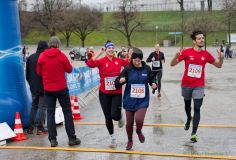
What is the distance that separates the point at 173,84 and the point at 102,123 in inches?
369

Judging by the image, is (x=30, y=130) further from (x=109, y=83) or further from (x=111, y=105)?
(x=109, y=83)

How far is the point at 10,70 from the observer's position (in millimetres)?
9617

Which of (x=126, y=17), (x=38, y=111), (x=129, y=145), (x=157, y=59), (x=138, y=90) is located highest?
(x=126, y=17)

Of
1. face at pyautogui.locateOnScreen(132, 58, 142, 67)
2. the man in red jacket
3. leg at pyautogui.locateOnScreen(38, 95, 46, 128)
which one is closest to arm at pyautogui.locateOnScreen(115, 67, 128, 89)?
face at pyautogui.locateOnScreen(132, 58, 142, 67)

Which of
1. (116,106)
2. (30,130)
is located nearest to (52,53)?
(116,106)

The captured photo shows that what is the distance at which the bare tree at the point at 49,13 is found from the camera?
72688mm

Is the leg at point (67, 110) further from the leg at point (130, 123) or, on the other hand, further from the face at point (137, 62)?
Result: the face at point (137, 62)

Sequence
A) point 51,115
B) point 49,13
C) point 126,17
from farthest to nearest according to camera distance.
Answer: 1. point 126,17
2. point 49,13
3. point 51,115

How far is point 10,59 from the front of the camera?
9.61 metres

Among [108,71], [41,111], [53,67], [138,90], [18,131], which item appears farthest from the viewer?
[41,111]

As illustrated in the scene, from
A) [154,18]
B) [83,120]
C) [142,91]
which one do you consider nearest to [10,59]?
[83,120]

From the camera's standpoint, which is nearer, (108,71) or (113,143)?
(108,71)

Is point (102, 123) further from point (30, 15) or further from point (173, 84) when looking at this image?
point (30, 15)

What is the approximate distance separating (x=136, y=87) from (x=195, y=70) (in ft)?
4.08
